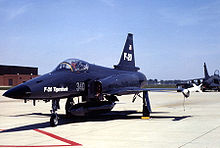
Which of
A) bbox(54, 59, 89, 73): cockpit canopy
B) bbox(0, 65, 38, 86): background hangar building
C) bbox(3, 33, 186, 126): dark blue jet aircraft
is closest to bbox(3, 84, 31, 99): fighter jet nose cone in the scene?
bbox(3, 33, 186, 126): dark blue jet aircraft

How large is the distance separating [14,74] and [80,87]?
4220 inches

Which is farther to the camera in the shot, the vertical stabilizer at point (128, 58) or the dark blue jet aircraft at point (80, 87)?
the vertical stabilizer at point (128, 58)

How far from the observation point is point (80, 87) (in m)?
14.2

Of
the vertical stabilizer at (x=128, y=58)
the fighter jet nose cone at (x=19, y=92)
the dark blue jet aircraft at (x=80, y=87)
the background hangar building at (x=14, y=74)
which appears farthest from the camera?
the background hangar building at (x=14, y=74)

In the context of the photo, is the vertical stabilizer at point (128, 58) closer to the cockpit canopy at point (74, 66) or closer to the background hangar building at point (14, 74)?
the cockpit canopy at point (74, 66)

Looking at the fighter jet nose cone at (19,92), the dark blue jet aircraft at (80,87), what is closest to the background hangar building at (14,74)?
the dark blue jet aircraft at (80,87)

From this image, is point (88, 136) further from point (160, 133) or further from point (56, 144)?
point (160, 133)

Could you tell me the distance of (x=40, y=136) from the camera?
10008 mm

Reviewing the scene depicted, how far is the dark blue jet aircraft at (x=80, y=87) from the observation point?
38.3 ft

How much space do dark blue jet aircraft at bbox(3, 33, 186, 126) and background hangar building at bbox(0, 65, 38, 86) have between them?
93458 millimetres

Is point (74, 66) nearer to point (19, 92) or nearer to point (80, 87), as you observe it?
point (80, 87)

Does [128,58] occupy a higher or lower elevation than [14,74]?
lower

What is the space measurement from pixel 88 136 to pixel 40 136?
1.71 m

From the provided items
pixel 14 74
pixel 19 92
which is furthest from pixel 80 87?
pixel 14 74
